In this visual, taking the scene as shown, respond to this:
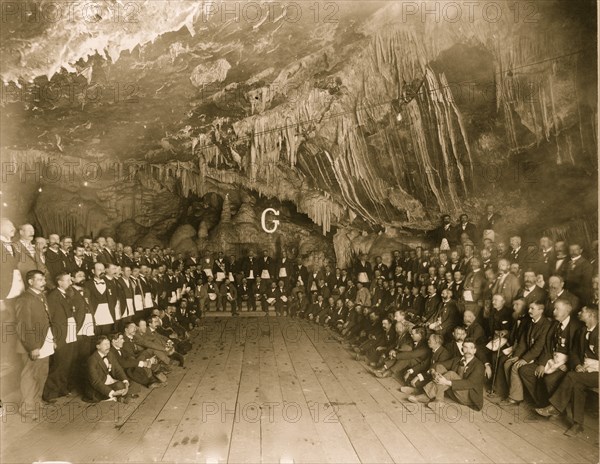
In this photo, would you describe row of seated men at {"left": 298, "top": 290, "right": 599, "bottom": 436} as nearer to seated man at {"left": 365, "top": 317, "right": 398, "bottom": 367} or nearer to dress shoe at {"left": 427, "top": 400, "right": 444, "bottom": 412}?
dress shoe at {"left": 427, "top": 400, "right": 444, "bottom": 412}

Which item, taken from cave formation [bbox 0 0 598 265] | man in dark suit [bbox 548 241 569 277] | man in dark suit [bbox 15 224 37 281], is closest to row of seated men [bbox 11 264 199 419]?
man in dark suit [bbox 15 224 37 281]

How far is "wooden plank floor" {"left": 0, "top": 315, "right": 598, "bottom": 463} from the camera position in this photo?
387 cm

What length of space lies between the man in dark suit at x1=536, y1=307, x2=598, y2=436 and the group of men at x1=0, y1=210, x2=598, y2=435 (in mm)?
10

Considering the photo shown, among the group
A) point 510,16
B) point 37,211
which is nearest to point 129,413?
point 510,16

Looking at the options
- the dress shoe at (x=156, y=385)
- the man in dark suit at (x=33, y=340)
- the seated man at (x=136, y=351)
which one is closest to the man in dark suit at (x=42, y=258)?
the man in dark suit at (x=33, y=340)

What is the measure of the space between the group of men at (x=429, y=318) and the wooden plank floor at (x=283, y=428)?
12.9 inches

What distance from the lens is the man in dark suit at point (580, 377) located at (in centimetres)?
430

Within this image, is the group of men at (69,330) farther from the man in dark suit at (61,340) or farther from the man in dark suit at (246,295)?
the man in dark suit at (246,295)

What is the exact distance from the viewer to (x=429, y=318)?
293 inches

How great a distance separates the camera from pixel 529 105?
6.58m

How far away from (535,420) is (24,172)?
1204 centimetres

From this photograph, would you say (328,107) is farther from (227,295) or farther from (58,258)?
(227,295)

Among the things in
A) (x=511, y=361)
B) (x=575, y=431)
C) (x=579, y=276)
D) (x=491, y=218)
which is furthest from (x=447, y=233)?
(x=575, y=431)

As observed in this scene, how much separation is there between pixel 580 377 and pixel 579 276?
1.73m
